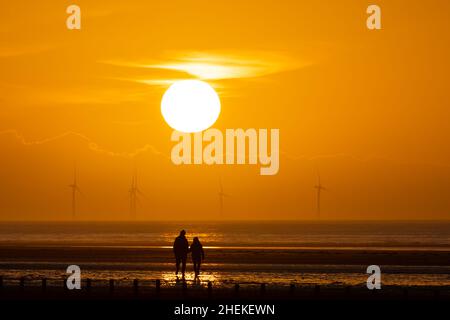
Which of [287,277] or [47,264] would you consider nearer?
[287,277]

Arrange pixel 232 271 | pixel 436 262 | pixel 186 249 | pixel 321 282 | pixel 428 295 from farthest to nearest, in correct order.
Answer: pixel 436 262 < pixel 232 271 < pixel 321 282 < pixel 186 249 < pixel 428 295

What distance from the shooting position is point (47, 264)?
80.6 meters

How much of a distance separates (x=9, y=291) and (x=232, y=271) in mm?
30186

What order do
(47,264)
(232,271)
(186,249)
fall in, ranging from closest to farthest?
(186,249)
(232,271)
(47,264)
